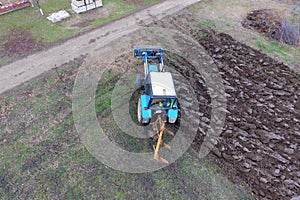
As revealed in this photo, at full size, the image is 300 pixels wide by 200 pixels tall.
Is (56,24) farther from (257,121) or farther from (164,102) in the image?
(257,121)

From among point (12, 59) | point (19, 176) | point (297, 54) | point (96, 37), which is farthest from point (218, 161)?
point (12, 59)

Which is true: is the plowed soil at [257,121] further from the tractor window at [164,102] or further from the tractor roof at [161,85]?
the tractor roof at [161,85]

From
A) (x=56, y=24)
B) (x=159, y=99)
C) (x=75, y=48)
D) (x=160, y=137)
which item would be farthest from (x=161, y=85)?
(x=56, y=24)

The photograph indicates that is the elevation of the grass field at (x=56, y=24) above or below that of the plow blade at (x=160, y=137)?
above

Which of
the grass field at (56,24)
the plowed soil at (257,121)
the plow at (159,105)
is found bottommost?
the plowed soil at (257,121)

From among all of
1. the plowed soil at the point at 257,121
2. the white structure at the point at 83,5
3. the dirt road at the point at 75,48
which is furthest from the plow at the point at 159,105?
the white structure at the point at 83,5

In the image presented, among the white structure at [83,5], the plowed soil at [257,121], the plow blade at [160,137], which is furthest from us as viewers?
the white structure at [83,5]

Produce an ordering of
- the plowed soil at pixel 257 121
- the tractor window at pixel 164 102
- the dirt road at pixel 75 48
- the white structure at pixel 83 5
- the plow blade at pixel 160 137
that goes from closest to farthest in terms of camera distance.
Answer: the plowed soil at pixel 257 121 < the tractor window at pixel 164 102 < the plow blade at pixel 160 137 < the dirt road at pixel 75 48 < the white structure at pixel 83 5

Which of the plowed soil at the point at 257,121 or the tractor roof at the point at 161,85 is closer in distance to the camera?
the plowed soil at the point at 257,121
